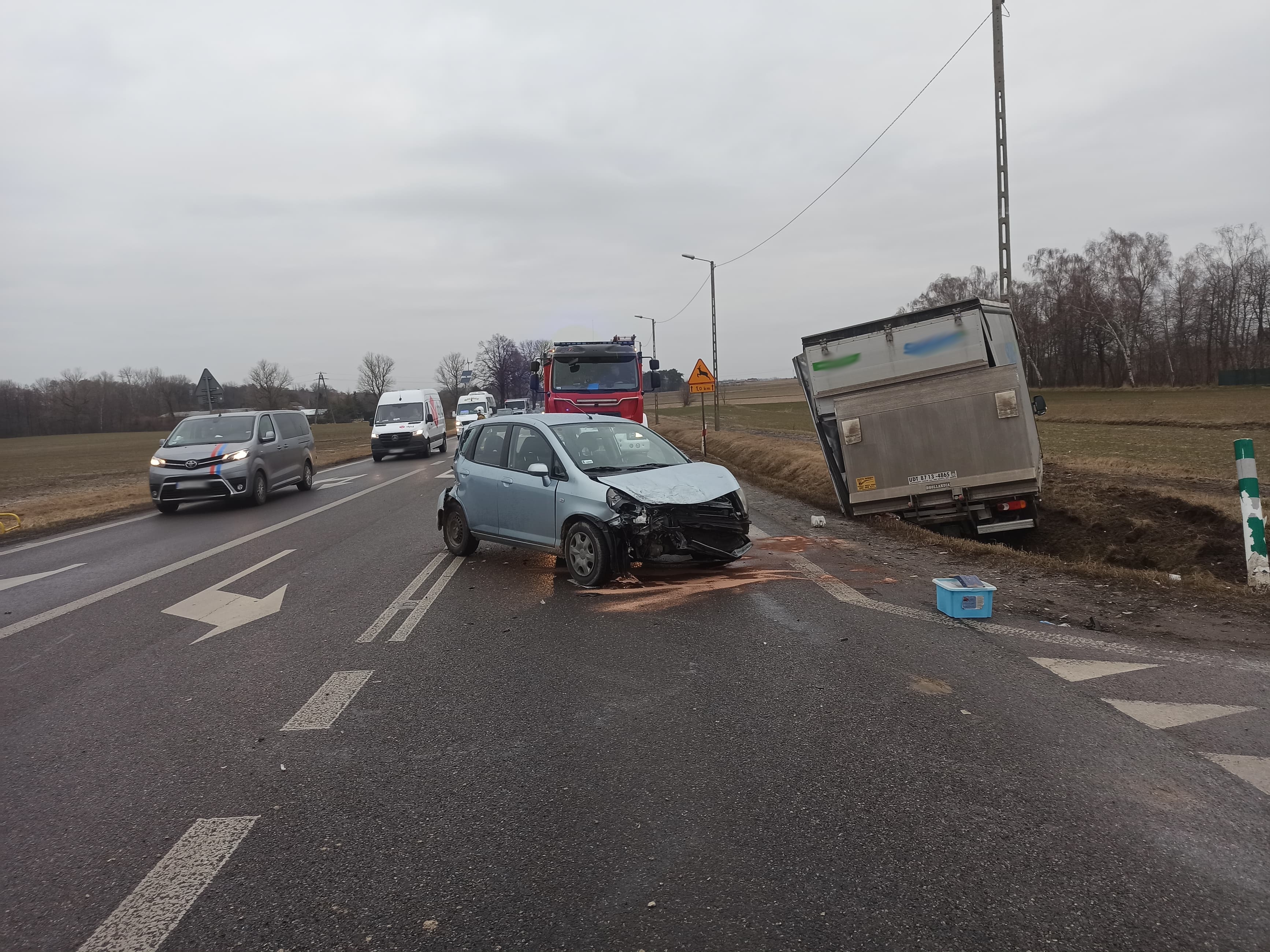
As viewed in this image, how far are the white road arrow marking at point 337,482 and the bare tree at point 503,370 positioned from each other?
164 ft

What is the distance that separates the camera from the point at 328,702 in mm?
4664

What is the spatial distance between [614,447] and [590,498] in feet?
3.74

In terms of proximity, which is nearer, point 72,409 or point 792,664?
point 792,664

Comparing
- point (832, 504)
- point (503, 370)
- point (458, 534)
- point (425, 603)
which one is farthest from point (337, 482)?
point (503, 370)

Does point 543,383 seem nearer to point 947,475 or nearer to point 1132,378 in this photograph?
point 947,475

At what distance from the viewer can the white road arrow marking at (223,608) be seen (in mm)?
6699

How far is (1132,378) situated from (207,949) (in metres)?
92.1

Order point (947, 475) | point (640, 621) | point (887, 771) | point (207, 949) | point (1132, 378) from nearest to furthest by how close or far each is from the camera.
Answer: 1. point (207, 949)
2. point (887, 771)
3. point (640, 621)
4. point (947, 475)
5. point (1132, 378)

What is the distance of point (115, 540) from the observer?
11.9 metres

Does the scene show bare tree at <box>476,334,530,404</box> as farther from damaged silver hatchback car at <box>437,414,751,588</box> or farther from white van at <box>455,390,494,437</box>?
damaged silver hatchback car at <box>437,414,751,588</box>

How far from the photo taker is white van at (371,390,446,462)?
2916 cm

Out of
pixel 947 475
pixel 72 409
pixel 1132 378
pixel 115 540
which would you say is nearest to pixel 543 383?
pixel 115 540

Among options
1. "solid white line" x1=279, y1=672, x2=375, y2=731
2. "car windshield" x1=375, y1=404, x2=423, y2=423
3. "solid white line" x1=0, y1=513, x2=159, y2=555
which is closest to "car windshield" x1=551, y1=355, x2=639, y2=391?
"solid white line" x1=0, y1=513, x2=159, y2=555

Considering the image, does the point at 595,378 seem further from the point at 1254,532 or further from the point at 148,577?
the point at 1254,532
